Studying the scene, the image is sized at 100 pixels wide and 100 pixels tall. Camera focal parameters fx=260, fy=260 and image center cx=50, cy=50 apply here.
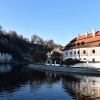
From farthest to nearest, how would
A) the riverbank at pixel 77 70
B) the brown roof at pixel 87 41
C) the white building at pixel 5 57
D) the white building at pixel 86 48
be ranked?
the white building at pixel 5 57
the brown roof at pixel 87 41
the white building at pixel 86 48
the riverbank at pixel 77 70

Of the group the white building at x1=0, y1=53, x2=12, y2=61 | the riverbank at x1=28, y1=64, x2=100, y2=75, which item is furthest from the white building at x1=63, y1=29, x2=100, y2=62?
the white building at x1=0, y1=53, x2=12, y2=61

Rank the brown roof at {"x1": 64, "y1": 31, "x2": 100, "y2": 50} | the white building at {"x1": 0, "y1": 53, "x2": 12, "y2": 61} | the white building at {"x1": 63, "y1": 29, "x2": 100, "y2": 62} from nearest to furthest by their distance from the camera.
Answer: the white building at {"x1": 63, "y1": 29, "x2": 100, "y2": 62} < the brown roof at {"x1": 64, "y1": 31, "x2": 100, "y2": 50} < the white building at {"x1": 0, "y1": 53, "x2": 12, "y2": 61}

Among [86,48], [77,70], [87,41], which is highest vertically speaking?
[87,41]

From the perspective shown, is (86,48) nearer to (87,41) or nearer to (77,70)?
(87,41)

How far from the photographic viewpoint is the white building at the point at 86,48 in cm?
6962

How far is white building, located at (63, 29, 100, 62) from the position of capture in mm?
69625

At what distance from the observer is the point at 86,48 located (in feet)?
239

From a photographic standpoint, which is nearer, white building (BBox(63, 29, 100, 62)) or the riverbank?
the riverbank

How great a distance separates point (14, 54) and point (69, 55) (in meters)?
116

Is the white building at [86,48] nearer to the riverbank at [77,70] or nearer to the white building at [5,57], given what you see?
the riverbank at [77,70]

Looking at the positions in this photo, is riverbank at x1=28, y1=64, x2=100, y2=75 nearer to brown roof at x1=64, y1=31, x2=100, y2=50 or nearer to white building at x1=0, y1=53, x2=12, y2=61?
brown roof at x1=64, y1=31, x2=100, y2=50

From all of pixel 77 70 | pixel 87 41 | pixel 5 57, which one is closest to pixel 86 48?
pixel 87 41

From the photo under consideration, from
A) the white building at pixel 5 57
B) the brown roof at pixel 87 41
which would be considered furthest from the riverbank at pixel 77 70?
the white building at pixel 5 57

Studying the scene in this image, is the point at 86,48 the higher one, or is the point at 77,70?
the point at 86,48
